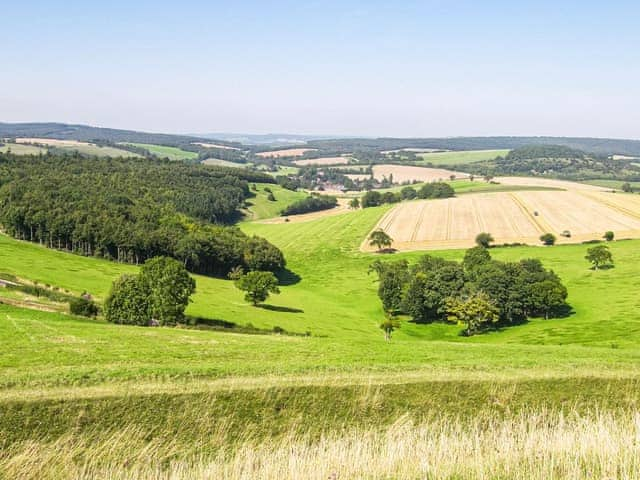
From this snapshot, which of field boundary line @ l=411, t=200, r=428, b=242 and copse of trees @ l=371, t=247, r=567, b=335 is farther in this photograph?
field boundary line @ l=411, t=200, r=428, b=242

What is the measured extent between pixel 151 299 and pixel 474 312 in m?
47.3

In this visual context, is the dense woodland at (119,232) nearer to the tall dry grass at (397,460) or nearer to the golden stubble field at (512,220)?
the golden stubble field at (512,220)

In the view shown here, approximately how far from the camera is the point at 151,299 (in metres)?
62.7

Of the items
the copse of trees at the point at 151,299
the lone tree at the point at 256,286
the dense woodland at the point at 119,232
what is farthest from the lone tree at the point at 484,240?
the copse of trees at the point at 151,299

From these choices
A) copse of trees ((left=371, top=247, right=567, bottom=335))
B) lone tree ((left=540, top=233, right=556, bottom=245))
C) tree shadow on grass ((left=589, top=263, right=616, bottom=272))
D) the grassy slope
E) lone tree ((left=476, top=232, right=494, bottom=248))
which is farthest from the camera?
lone tree ((left=476, top=232, right=494, bottom=248))

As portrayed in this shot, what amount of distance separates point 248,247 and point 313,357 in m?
98.8

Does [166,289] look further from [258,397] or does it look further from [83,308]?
[258,397]

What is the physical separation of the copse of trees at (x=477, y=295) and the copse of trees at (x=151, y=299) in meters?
42.6

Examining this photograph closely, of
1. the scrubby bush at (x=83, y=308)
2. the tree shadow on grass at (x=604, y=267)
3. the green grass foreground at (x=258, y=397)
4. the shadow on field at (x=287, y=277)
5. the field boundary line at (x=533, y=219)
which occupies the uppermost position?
the green grass foreground at (x=258, y=397)

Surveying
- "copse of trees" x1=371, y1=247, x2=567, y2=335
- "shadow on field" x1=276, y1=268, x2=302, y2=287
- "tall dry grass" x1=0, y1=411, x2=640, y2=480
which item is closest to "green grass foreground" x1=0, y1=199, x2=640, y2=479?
"tall dry grass" x1=0, y1=411, x2=640, y2=480

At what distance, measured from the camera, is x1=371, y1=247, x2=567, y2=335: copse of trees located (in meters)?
83.0

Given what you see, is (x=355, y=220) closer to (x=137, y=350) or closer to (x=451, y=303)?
(x=451, y=303)

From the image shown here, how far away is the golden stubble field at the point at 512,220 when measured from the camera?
146625mm

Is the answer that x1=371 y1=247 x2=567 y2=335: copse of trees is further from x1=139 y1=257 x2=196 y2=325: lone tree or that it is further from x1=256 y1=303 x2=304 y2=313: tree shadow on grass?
x1=139 y1=257 x2=196 y2=325: lone tree
